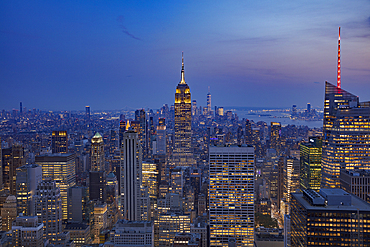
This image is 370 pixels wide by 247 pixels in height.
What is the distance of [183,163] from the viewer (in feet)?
285

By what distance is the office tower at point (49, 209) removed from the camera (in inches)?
1478

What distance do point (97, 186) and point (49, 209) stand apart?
15.2 metres

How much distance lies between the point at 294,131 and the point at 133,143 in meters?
57.8

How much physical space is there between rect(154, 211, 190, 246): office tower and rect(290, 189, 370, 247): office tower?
64.3 feet

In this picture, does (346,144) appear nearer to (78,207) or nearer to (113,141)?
(78,207)

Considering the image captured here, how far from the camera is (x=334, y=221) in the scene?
65.2 ft

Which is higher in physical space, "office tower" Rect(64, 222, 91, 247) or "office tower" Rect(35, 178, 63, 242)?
"office tower" Rect(35, 178, 63, 242)

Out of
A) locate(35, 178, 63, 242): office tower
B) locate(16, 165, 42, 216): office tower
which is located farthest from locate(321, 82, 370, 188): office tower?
locate(16, 165, 42, 216): office tower

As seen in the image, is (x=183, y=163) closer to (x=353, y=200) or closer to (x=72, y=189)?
(x=72, y=189)

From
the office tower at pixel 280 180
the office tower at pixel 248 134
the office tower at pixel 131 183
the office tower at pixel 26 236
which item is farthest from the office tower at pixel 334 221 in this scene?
the office tower at pixel 248 134

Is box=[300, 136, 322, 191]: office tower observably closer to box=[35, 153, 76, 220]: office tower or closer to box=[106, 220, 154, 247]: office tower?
box=[106, 220, 154, 247]: office tower

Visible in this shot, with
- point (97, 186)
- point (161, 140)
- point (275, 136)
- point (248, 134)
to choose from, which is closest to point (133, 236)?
point (97, 186)

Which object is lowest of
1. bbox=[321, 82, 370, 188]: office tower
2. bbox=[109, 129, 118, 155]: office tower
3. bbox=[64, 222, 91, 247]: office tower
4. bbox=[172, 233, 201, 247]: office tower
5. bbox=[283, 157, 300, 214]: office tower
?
bbox=[64, 222, 91, 247]: office tower

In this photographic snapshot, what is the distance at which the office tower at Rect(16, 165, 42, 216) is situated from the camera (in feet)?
142
